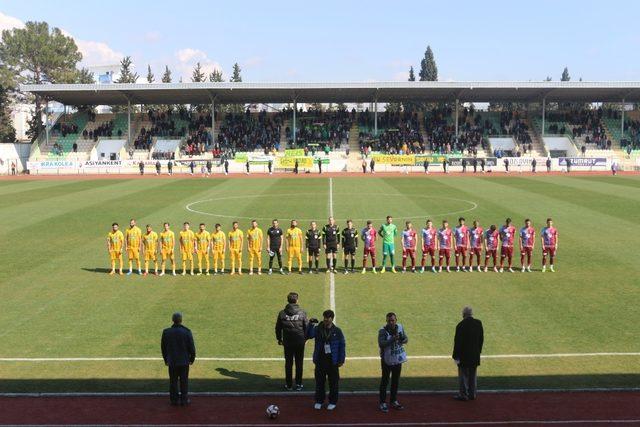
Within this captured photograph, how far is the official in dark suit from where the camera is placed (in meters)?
9.20

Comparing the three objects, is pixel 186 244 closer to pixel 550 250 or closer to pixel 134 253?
pixel 134 253

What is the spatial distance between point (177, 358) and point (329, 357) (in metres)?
2.08

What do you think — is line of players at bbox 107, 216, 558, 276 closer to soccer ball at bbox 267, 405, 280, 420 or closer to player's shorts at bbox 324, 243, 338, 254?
player's shorts at bbox 324, 243, 338, 254

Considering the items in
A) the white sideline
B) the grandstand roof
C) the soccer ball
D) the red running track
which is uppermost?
the grandstand roof

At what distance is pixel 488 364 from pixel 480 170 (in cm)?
5053

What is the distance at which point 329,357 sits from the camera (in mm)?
9016

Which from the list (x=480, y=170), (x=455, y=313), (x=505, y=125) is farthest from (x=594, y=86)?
(x=455, y=313)

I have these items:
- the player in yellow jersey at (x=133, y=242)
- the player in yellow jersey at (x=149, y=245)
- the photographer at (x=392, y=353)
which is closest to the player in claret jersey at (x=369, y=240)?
the player in yellow jersey at (x=149, y=245)

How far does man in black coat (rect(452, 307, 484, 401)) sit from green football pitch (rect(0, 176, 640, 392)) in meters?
0.80

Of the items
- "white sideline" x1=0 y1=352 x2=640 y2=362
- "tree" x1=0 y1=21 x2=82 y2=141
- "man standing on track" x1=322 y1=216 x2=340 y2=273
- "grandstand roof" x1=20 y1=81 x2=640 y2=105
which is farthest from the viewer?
"tree" x1=0 y1=21 x2=82 y2=141

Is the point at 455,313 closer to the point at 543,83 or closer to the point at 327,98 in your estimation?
the point at 543,83

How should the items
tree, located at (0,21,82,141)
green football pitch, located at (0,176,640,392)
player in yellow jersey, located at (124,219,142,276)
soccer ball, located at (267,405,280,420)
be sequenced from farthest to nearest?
tree, located at (0,21,82,141) → player in yellow jersey, located at (124,219,142,276) → green football pitch, located at (0,176,640,392) → soccer ball, located at (267,405,280,420)

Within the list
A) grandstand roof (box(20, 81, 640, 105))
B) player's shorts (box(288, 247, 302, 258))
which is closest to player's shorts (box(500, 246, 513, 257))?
player's shorts (box(288, 247, 302, 258))

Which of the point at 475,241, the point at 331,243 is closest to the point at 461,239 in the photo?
the point at 475,241
